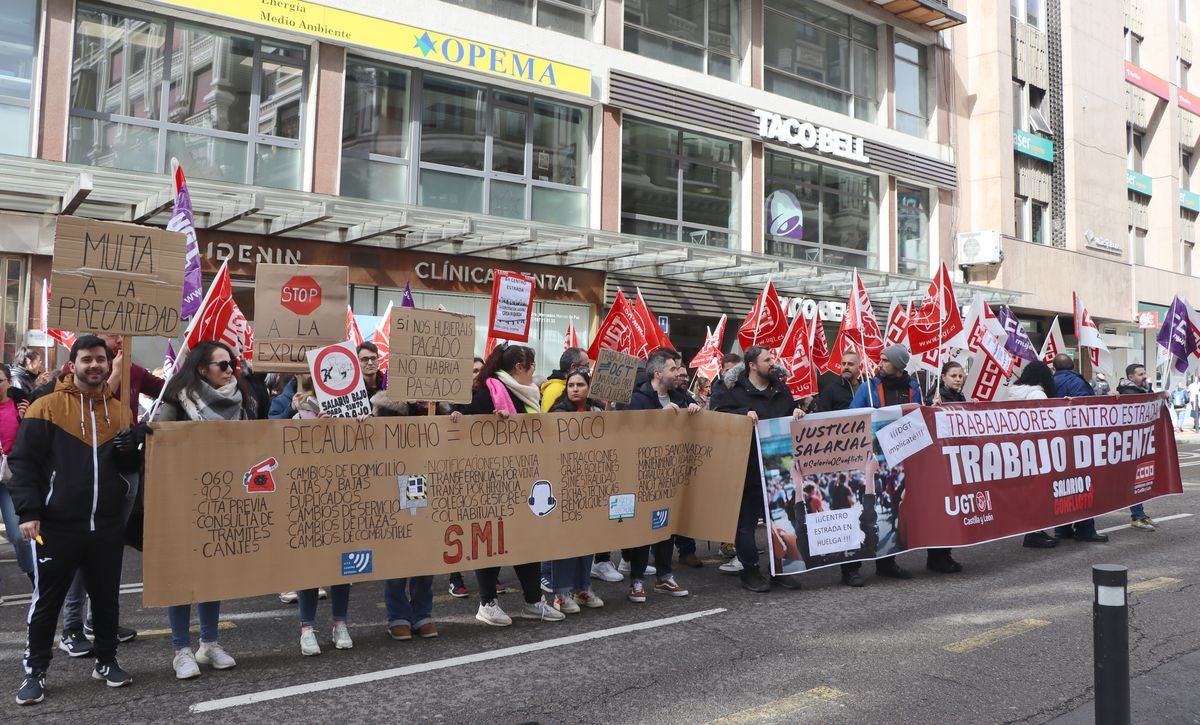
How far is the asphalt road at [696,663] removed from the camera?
14.7 feet

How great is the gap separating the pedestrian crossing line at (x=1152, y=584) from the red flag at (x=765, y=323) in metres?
6.57

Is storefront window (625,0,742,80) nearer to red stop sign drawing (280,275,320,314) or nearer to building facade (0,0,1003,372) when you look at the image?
building facade (0,0,1003,372)

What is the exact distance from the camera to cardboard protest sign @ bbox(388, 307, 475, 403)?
18.4 feet

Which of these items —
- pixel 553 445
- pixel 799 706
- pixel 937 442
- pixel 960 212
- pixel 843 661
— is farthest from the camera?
pixel 960 212

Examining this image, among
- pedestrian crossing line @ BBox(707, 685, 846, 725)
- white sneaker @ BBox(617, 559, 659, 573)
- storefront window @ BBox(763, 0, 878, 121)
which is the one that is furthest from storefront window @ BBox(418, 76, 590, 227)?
pedestrian crossing line @ BBox(707, 685, 846, 725)

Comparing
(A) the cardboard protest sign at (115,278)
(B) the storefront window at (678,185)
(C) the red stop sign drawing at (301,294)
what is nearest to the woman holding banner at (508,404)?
(C) the red stop sign drawing at (301,294)

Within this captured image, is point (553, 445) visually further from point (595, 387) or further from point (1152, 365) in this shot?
point (1152, 365)

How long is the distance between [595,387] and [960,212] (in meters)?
23.8

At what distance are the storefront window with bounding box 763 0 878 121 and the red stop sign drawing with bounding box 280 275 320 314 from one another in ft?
60.4

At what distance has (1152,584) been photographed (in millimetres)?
7332

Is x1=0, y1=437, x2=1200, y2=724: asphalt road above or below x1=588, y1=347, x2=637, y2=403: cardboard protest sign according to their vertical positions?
below

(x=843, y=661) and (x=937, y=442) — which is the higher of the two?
(x=937, y=442)

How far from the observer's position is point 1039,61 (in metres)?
30.0

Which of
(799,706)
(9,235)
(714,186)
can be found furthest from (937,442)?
(714,186)
